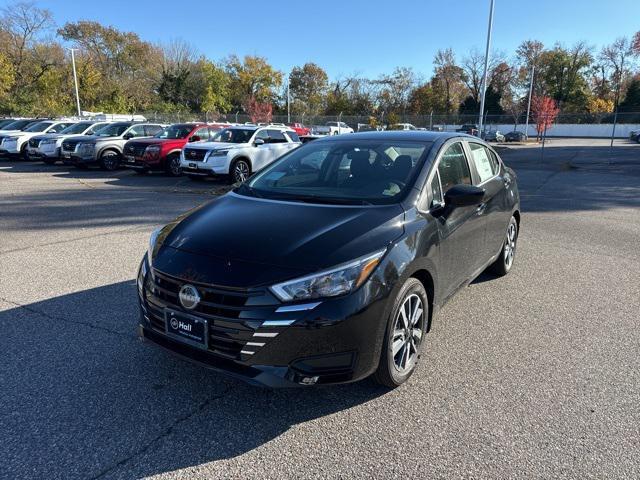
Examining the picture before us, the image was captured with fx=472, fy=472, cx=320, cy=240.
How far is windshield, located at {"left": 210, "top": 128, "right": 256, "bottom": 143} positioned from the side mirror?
11.5m

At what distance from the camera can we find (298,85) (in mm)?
80000

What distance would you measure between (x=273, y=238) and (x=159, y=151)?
1373cm

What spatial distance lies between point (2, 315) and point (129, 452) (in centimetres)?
258

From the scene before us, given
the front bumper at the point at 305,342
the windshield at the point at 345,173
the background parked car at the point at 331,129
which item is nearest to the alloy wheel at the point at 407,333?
the front bumper at the point at 305,342

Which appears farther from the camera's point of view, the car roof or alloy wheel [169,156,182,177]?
alloy wheel [169,156,182,177]

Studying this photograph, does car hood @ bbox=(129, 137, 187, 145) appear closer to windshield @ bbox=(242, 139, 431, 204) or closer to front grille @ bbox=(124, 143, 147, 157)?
front grille @ bbox=(124, 143, 147, 157)

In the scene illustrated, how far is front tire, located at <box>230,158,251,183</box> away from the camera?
44.8ft

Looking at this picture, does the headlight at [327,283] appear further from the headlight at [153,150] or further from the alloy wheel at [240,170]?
the headlight at [153,150]

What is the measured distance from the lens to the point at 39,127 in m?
22.9

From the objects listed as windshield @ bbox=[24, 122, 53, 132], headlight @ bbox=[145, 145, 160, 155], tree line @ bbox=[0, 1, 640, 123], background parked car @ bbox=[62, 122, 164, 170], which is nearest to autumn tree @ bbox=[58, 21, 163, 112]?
tree line @ bbox=[0, 1, 640, 123]

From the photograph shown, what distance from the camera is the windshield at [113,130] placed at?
17.7 m

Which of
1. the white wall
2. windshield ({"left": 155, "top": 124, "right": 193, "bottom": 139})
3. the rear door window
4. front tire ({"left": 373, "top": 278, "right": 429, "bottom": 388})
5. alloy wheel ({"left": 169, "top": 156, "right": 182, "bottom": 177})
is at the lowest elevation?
front tire ({"left": 373, "top": 278, "right": 429, "bottom": 388})

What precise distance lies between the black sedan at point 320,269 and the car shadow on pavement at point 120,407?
1.21 feet

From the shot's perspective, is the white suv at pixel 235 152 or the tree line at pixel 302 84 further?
the tree line at pixel 302 84
